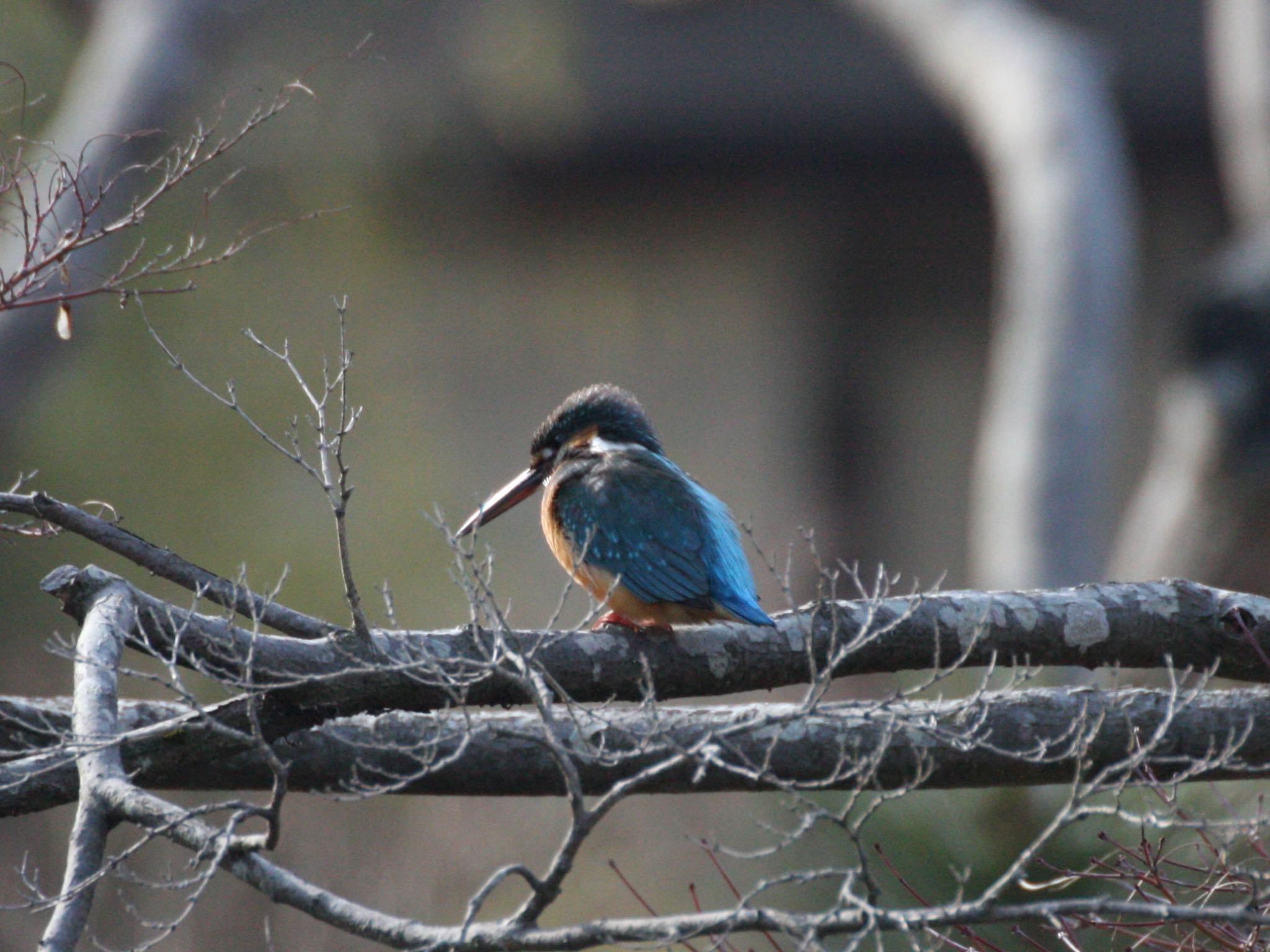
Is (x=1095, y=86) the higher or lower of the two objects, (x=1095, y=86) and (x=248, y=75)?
the lower

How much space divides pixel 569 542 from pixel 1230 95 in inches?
140

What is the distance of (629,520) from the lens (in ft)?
6.93

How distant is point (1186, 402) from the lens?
4.10 m

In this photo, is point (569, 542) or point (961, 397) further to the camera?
point (961, 397)

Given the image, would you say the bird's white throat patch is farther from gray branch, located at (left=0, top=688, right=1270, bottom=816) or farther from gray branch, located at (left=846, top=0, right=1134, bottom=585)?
gray branch, located at (left=846, top=0, right=1134, bottom=585)

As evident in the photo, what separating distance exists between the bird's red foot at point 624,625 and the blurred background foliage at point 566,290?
226 cm

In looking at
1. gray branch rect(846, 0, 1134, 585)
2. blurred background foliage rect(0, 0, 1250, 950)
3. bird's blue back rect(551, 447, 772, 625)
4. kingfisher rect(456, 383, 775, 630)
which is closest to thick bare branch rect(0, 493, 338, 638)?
kingfisher rect(456, 383, 775, 630)

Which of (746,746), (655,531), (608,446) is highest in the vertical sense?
(608,446)

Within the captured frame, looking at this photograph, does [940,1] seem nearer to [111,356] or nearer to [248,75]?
[248,75]

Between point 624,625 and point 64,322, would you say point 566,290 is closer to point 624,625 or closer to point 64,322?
point 624,625

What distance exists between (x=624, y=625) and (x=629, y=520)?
23 cm

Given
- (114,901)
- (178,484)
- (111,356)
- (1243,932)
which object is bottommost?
(114,901)

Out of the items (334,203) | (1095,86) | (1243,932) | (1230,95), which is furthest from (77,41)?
(1243,932)

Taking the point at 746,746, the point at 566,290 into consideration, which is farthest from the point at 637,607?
the point at 566,290
